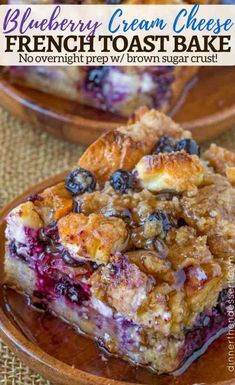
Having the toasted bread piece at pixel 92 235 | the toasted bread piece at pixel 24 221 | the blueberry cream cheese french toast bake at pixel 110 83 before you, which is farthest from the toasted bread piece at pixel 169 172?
the blueberry cream cheese french toast bake at pixel 110 83

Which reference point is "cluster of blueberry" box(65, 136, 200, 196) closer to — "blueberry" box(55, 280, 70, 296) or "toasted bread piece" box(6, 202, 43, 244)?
"toasted bread piece" box(6, 202, 43, 244)

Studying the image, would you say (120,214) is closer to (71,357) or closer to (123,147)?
(123,147)

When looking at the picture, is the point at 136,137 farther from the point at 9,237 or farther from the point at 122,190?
the point at 9,237

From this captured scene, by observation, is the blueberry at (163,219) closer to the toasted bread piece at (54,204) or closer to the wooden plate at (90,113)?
the toasted bread piece at (54,204)

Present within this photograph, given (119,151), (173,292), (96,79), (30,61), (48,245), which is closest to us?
(173,292)

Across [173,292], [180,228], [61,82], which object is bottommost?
[173,292]

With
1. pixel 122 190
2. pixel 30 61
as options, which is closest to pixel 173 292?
pixel 122 190

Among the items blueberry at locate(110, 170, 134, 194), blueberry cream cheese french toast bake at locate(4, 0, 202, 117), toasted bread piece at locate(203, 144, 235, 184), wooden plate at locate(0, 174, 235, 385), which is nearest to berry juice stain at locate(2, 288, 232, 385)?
wooden plate at locate(0, 174, 235, 385)
